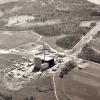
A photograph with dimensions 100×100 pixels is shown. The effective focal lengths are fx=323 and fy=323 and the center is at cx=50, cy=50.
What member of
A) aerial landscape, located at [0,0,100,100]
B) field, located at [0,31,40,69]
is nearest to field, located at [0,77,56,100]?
aerial landscape, located at [0,0,100,100]

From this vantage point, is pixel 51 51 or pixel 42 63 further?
pixel 51 51

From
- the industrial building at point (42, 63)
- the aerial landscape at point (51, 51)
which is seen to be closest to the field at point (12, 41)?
the aerial landscape at point (51, 51)

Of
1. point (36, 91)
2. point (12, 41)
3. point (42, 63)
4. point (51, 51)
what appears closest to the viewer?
point (36, 91)

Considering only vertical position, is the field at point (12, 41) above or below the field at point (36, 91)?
above

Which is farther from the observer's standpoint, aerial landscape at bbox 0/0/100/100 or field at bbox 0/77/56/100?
aerial landscape at bbox 0/0/100/100

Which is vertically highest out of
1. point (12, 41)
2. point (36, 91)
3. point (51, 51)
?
point (51, 51)

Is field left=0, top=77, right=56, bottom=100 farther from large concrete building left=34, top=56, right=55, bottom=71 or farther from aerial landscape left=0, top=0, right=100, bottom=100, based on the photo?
large concrete building left=34, top=56, right=55, bottom=71

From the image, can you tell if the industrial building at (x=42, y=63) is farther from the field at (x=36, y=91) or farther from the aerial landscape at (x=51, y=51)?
the field at (x=36, y=91)

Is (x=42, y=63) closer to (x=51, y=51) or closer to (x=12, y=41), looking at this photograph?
(x=51, y=51)

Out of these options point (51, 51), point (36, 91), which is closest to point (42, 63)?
→ point (51, 51)
